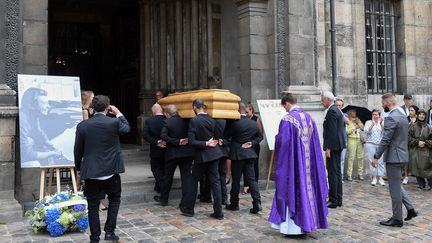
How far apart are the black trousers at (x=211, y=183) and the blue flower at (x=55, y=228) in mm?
1892

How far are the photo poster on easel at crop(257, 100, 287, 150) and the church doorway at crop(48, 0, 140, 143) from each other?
5.23 m

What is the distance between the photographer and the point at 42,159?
21.6 ft

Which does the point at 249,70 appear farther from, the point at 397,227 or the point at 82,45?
the point at 82,45

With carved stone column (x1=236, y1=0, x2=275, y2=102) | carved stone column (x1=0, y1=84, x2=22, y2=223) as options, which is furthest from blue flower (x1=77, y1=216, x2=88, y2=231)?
carved stone column (x1=236, y1=0, x2=275, y2=102)

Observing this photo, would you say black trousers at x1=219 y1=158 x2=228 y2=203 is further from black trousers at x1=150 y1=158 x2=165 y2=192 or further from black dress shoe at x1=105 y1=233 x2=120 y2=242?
black dress shoe at x1=105 y1=233 x2=120 y2=242

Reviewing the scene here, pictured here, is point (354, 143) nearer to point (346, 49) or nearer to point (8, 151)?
point (346, 49)

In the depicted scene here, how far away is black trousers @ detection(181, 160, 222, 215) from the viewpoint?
6672 mm

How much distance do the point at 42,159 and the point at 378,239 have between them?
15.7 feet

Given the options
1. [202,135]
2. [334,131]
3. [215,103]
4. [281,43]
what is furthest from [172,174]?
[281,43]

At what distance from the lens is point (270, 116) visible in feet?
29.3

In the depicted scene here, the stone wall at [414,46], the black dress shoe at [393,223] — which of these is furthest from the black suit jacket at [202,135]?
the stone wall at [414,46]

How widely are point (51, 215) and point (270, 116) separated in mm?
4718

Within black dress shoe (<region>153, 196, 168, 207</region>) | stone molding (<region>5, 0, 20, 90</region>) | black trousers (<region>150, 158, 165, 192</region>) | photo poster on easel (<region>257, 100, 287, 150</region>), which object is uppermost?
stone molding (<region>5, 0, 20, 90</region>)

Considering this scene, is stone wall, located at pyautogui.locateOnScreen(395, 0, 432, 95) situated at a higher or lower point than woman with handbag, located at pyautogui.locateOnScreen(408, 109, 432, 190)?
higher
